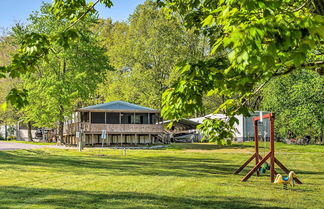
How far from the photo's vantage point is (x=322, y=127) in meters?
40.2

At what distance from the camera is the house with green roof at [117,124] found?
132 feet

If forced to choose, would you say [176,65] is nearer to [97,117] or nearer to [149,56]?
[97,117]

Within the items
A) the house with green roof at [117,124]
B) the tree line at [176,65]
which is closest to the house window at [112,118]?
the house with green roof at [117,124]

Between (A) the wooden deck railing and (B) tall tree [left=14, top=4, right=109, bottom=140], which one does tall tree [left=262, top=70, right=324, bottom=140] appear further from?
(B) tall tree [left=14, top=4, right=109, bottom=140]

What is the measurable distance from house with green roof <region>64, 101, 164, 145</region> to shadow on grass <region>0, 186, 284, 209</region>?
29.0 metres

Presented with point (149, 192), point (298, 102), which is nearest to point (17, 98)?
point (149, 192)

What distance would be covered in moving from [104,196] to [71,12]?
14.6 feet

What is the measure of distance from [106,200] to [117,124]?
→ 3182 cm

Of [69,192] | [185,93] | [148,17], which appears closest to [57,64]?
[148,17]

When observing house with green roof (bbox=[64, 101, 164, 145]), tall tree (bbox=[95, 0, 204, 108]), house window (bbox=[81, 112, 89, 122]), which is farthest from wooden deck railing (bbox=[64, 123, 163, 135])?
tall tree (bbox=[95, 0, 204, 108])

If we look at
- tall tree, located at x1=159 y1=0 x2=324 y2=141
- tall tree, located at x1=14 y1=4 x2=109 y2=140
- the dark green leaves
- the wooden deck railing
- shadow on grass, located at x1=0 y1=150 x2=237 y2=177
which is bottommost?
shadow on grass, located at x1=0 y1=150 x2=237 y2=177

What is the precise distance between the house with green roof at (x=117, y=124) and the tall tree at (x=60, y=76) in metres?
2.21

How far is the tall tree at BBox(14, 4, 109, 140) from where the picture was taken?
37844 millimetres

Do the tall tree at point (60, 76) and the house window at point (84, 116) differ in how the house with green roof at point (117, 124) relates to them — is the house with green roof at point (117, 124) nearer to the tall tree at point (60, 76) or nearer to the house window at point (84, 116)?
the house window at point (84, 116)
